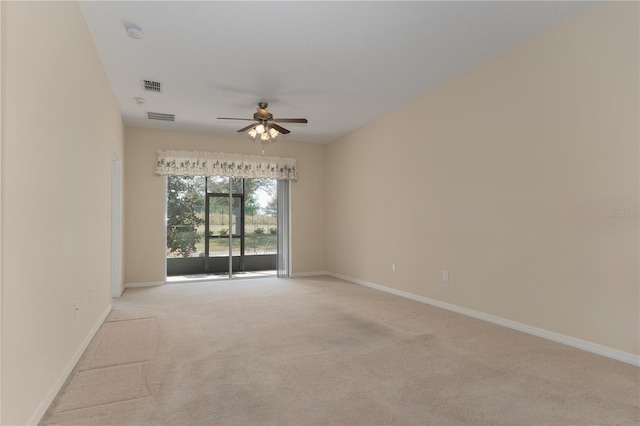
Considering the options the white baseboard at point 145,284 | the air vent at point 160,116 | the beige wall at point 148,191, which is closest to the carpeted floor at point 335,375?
the white baseboard at point 145,284

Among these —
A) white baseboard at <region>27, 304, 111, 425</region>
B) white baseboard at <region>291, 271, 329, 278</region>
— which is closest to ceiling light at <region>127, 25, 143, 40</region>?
white baseboard at <region>27, 304, 111, 425</region>

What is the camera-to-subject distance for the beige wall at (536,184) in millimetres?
2861

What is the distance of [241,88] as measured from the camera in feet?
15.3

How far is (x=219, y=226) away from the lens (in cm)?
723

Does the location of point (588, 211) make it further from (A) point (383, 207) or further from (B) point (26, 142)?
(B) point (26, 142)

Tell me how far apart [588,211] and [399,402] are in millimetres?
2301

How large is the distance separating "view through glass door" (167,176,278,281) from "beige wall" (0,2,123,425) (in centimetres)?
358

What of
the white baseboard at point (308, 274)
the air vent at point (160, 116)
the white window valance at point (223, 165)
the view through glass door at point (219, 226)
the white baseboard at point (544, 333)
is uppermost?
the air vent at point (160, 116)

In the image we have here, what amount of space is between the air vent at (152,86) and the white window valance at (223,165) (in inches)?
79.7

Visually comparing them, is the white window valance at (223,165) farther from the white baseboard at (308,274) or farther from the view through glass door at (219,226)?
the white baseboard at (308,274)

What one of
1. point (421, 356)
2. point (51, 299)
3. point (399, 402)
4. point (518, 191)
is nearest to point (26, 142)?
point (51, 299)

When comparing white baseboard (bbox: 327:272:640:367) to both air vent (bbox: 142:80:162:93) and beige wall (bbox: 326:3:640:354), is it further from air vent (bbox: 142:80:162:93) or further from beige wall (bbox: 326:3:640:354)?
air vent (bbox: 142:80:162:93)

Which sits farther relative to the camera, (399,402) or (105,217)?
(105,217)

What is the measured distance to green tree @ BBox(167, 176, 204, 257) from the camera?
6.88 m
